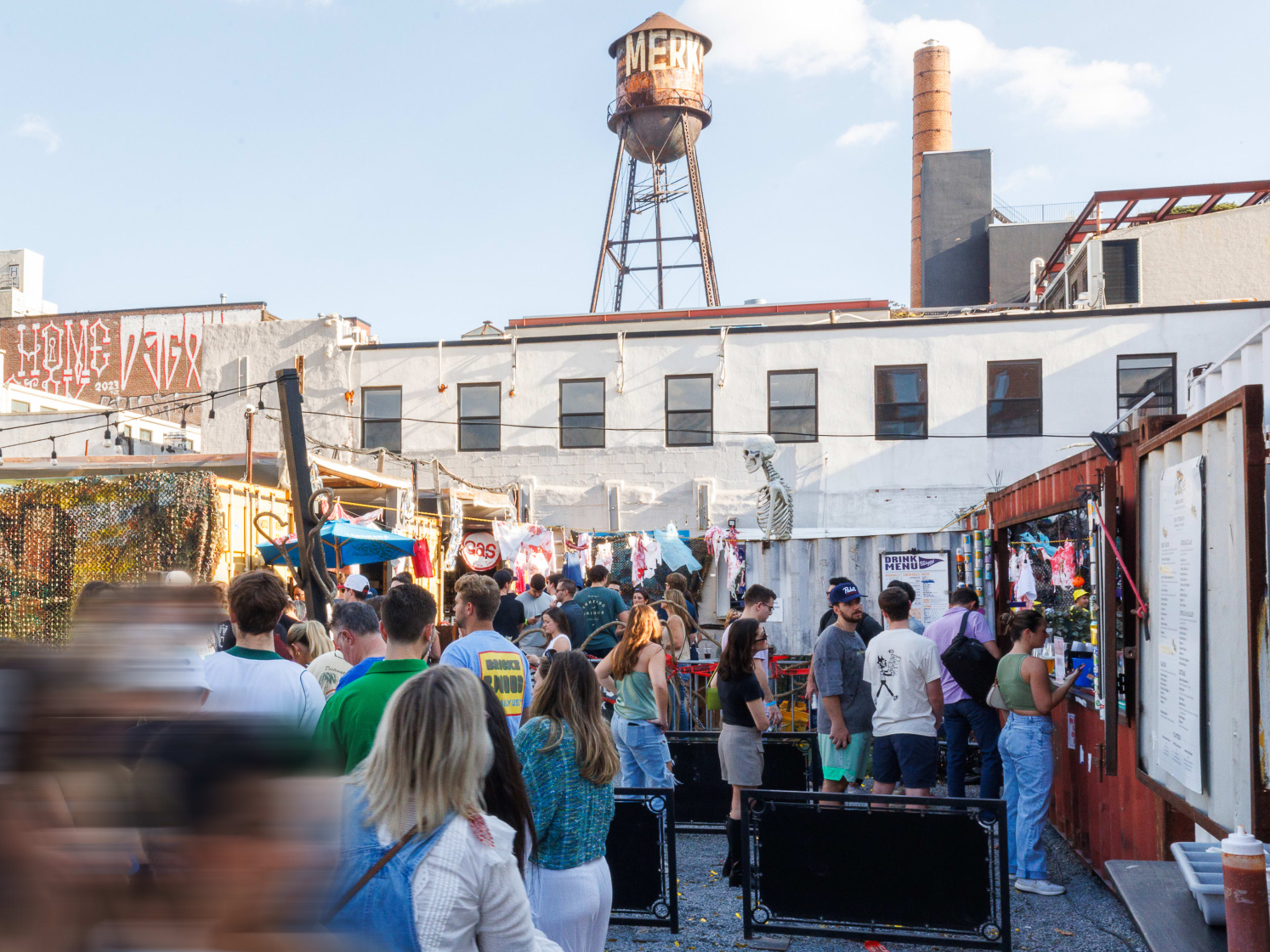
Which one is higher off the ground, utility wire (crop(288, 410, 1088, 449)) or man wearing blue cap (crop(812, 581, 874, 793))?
utility wire (crop(288, 410, 1088, 449))

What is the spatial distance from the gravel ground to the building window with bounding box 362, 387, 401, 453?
18345mm

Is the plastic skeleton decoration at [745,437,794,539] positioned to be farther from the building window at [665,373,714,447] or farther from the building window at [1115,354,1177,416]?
the building window at [1115,354,1177,416]

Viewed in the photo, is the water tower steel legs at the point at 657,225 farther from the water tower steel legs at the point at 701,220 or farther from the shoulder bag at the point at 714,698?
the shoulder bag at the point at 714,698

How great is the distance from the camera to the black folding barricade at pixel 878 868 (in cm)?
612

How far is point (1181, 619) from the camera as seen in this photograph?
4.75 metres

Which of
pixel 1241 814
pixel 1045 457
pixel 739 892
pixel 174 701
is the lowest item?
pixel 739 892

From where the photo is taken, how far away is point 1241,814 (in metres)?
3.83

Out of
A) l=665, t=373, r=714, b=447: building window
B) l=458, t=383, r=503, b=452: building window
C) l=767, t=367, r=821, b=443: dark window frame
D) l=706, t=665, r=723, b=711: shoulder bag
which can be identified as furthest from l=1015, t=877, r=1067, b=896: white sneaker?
l=458, t=383, r=503, b=452: building window

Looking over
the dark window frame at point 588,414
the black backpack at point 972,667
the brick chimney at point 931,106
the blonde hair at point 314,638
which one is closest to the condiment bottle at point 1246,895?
the blonde hair at point 314,638

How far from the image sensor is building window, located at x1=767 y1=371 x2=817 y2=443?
78.5ft

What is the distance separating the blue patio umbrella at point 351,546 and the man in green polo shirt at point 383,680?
29.1ft

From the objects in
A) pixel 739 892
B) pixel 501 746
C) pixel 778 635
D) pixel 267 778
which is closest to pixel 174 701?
pixel 267 778

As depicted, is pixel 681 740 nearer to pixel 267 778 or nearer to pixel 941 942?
pixel 941 942

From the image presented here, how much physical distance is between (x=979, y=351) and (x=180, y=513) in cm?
1672
